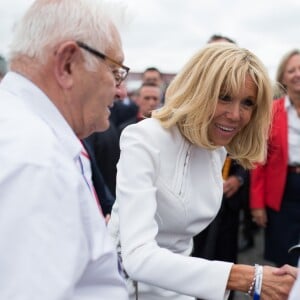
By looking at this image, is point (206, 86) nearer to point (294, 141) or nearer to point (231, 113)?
point (231, 113)

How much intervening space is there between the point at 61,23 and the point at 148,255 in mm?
747

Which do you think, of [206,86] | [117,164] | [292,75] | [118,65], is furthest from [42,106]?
[292,75]

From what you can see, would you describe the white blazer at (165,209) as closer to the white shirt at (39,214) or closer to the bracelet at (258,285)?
the bracelet at (258,285)

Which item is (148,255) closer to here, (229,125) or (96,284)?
(96,284)

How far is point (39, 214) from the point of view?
88 cm

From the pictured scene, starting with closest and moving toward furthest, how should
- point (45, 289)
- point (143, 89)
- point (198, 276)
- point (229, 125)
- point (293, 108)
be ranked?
1. point (45, 289)
2. point (198, 276)
3. point (229, 125)
4. point (293, 108)
5. point (143, 89)

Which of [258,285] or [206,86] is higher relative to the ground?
[206,86]

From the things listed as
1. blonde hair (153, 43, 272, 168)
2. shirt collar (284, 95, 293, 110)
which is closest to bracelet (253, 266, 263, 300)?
blonde hair (153, 43, 272, 168)

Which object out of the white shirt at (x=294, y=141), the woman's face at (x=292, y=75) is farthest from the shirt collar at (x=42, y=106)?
the woman's face at (x=292, y=75)

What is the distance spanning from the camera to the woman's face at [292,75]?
3398 millimetres

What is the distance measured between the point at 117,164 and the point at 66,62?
2.10ft

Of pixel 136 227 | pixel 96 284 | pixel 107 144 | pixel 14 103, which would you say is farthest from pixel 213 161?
pixel 107 144

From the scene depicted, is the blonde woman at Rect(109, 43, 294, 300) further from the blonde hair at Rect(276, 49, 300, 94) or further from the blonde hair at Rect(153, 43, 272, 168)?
the blonde hair at Rect(276, 49, 300, 94)

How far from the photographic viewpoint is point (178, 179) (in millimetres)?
1670
